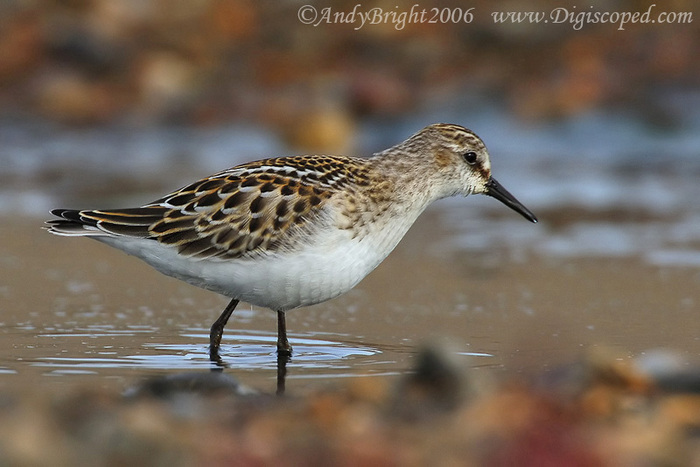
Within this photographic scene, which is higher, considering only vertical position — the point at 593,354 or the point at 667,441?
the point at 593,354

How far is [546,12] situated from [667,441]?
1318cm

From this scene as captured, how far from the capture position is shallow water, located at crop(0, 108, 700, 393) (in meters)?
7.23

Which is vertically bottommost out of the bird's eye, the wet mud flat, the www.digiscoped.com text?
the wet mud flat

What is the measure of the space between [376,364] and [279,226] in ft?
3.17

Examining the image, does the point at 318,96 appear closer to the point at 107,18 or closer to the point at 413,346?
the point at 107,18

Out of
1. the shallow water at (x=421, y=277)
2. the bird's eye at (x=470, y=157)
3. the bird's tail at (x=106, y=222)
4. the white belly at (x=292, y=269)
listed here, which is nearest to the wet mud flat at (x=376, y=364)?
the shallow water at (x=421, y=277)

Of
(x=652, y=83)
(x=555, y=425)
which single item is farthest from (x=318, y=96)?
(x=555, y=425)

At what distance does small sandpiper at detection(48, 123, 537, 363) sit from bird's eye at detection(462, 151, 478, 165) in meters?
0.30

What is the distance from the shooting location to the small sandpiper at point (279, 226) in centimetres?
698

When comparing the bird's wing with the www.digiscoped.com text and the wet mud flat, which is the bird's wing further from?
the www.digiscoped.com text

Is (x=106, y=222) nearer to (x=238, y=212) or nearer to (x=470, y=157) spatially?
(x=238, y=212)

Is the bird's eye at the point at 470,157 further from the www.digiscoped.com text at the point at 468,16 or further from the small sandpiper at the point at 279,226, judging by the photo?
the www.digiscoped.com text at the point at 468,16

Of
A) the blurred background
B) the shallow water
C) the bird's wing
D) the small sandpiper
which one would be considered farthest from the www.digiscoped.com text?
the bird's wing

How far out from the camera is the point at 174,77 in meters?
16.6
